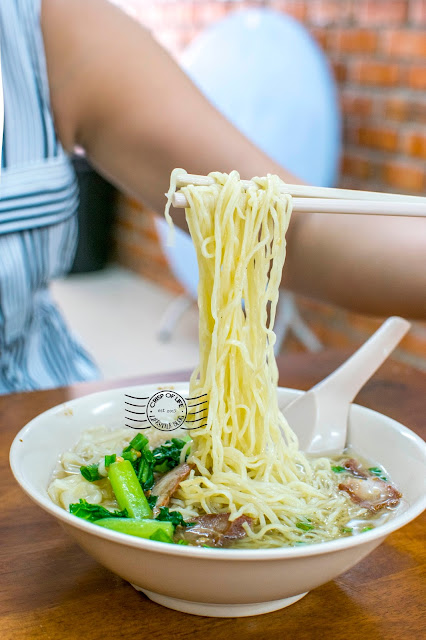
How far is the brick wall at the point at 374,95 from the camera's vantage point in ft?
8.43

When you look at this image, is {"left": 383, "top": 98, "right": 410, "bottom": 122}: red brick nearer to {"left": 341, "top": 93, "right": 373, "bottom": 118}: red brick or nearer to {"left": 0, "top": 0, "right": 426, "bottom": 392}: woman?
{"left": 341, "top": 93, "right": 373, "bottom": 118}: red brick

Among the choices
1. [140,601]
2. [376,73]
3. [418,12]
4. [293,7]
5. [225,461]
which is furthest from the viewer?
[293,7]

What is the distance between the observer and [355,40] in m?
2.80

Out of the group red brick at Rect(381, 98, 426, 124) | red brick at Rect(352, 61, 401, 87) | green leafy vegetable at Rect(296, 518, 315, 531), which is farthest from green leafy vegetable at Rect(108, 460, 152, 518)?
red brick at Rect(352, 61, 401, 87)

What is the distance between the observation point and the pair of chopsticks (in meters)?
0.76

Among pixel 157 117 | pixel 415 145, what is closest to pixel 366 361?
pixel 157 117

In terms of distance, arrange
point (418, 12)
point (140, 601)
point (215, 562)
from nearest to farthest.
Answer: point (215, 562)
point (140, 601)
point (418, 12)

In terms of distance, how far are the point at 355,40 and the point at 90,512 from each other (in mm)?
2511

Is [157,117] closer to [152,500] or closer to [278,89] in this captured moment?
[152,500]

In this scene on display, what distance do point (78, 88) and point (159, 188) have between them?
223mm

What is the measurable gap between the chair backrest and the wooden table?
209 centimetres

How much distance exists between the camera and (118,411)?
2.91ft

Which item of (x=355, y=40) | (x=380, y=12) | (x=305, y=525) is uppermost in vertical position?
(x=380, y=12)

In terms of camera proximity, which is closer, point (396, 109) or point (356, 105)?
point (396, 109)
